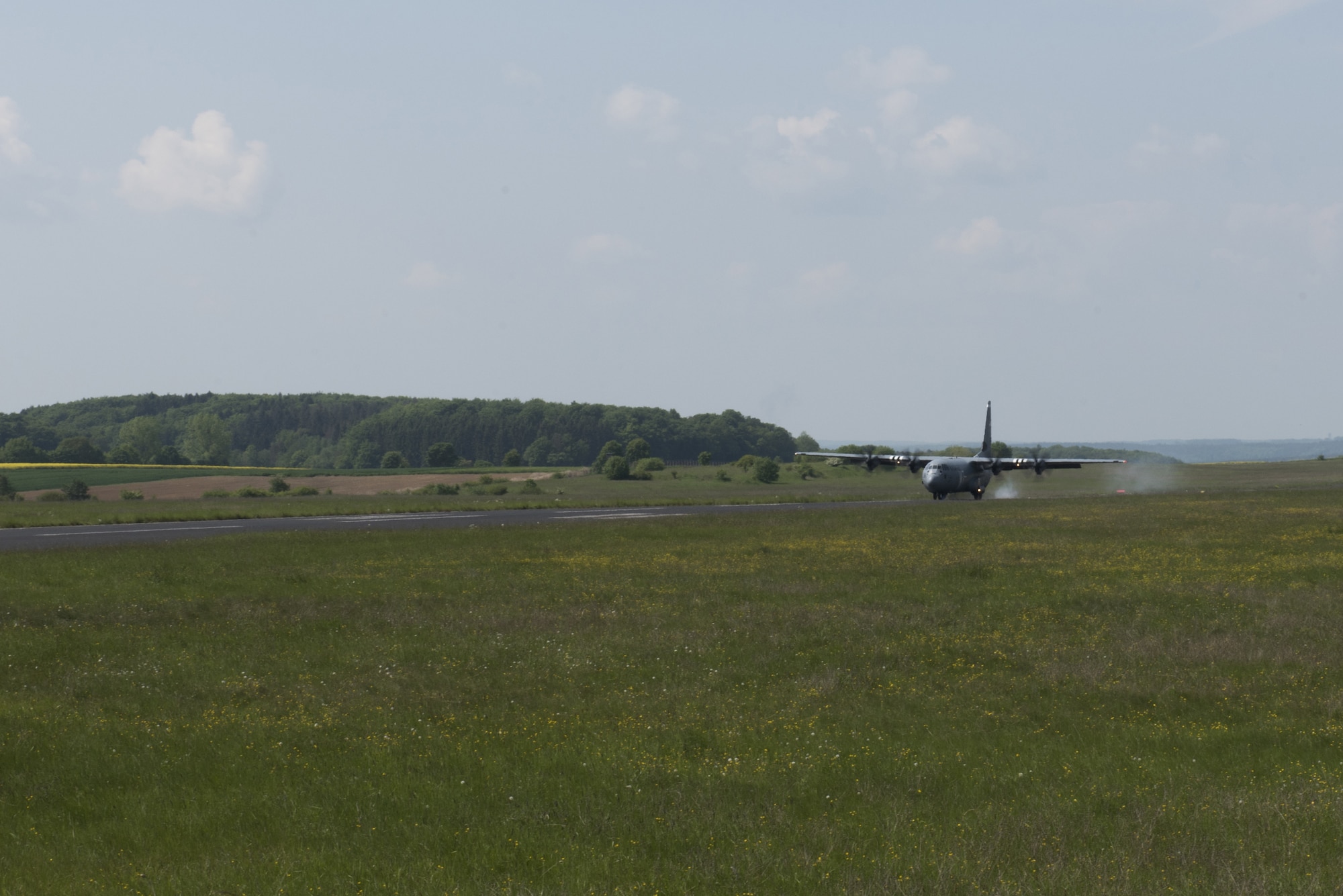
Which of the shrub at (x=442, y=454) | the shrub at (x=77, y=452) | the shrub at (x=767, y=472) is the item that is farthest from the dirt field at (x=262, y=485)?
the shrub at (x=77, y=452)

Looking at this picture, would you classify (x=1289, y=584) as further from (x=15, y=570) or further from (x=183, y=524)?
(x=183, y=524)

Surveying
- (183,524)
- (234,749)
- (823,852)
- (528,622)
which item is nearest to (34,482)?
(183,524)

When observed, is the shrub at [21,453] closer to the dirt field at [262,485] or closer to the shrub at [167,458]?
the shrub at [167,458]

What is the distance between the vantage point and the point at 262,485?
113 metres

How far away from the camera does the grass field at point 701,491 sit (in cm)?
6762

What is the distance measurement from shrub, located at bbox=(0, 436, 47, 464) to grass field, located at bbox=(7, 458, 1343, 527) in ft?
208

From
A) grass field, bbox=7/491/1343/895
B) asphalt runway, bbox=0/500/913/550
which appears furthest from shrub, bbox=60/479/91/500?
grass field, bbox=7/491/1343/895

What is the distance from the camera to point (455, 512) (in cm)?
6969

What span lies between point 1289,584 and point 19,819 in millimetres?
32796

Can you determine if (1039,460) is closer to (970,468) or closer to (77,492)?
(970,468)

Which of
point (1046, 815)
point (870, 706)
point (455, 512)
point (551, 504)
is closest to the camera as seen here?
point (1046, 815)

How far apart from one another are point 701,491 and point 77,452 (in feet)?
385

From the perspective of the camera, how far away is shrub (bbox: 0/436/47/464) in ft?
540

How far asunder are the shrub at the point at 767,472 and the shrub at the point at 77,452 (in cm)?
10930
